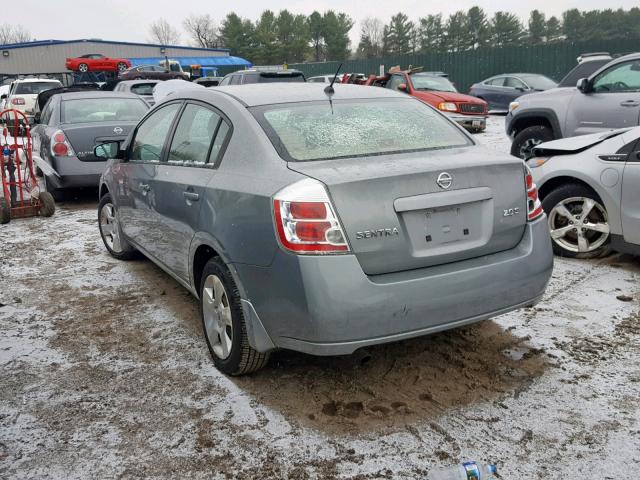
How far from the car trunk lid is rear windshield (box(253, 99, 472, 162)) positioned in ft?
0.52

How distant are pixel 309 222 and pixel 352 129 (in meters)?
0.95

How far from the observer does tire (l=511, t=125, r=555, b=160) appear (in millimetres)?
9562

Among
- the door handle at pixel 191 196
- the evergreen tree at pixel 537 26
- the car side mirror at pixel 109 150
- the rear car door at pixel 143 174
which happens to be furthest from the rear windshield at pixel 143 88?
the evergreen tree at pixel 537 26

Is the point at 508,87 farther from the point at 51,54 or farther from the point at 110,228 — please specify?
the point at 51,54

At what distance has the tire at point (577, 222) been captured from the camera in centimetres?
546

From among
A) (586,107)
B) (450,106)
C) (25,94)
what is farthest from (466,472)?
(25,94)

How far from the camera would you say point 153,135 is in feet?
15.9

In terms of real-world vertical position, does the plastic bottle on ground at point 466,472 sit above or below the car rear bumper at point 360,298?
below

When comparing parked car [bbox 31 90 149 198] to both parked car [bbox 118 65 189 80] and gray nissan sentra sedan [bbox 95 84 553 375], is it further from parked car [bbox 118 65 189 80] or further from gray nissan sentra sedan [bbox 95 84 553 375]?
parked car [bbox 118 65 189 80]

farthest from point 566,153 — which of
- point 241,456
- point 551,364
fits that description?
point 241,456

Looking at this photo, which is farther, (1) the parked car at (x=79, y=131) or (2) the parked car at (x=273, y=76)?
(2) the parked car at (x=273, y=76)

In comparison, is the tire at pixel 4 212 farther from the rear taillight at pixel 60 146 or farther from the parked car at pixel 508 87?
the parked car at pixel 508 87

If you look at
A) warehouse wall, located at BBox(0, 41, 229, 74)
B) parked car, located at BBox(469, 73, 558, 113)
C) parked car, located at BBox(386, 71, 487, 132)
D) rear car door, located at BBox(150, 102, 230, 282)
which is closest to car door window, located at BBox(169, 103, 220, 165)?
rear car door, located at BBox(150, 102, 230, 282)

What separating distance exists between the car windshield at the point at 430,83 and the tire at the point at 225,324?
564 inches
